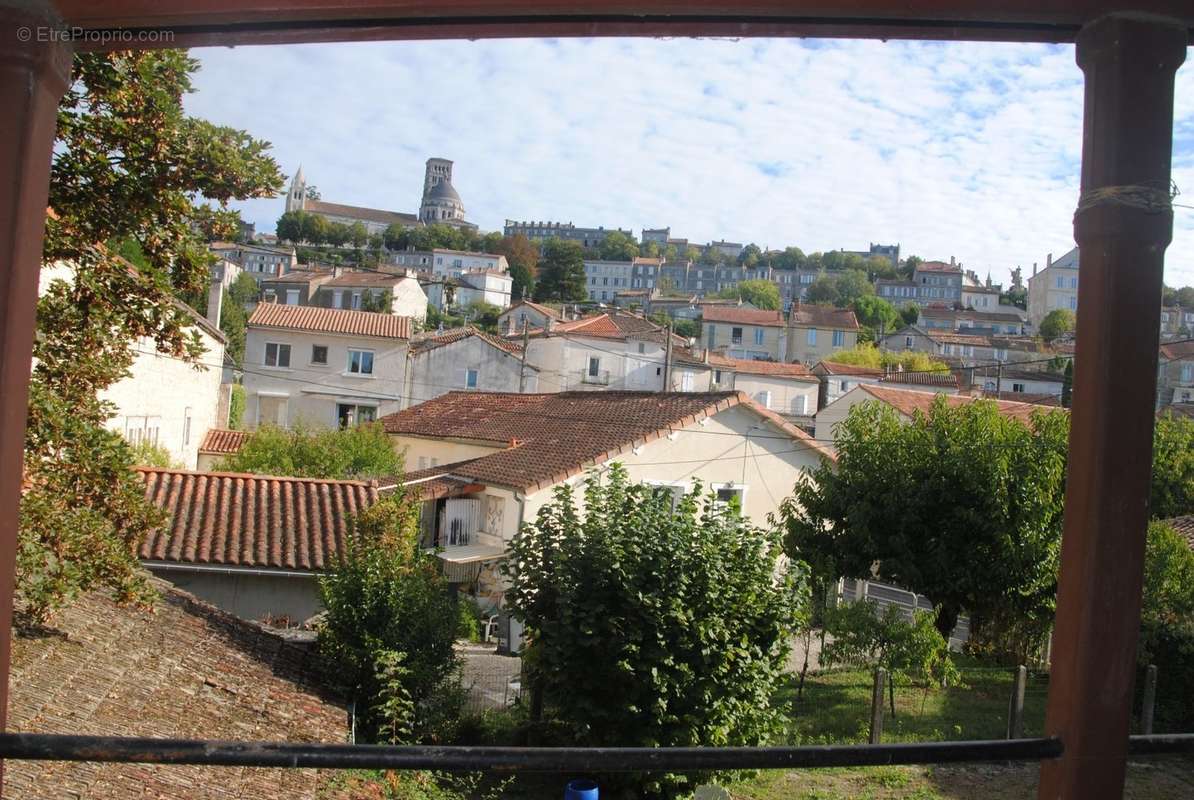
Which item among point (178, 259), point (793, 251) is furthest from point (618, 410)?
point (793, 251)

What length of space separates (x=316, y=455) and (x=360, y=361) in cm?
1312

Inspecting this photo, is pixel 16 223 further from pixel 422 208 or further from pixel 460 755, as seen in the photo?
pixel 422 208

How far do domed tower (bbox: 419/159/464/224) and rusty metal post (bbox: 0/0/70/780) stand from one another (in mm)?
139435

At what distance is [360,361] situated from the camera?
36281 millimetres

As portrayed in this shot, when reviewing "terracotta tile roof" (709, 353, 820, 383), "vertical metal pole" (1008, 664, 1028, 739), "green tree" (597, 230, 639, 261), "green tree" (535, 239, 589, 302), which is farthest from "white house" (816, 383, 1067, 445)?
"green tree" (597, 230, 639, 261)

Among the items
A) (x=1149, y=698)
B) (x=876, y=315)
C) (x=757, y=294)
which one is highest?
(x=757, y=294)

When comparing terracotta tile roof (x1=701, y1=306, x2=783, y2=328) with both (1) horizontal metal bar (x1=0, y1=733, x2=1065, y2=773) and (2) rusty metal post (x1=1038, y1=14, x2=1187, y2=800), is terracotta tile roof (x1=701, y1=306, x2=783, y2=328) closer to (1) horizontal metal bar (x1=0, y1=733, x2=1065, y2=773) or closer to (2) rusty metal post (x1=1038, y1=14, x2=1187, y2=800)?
(2) rusty metal post (x1=1038, y1=14, x2=1187, y2=800)

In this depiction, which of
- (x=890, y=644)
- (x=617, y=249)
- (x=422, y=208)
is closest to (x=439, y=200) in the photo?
(x=422, y=208)

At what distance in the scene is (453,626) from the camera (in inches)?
433

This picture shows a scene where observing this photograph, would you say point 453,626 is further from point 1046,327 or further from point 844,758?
point 1046,327

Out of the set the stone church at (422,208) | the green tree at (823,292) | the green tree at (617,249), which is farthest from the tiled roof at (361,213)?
the green tree at (823,292)

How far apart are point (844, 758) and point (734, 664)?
8.89 meters

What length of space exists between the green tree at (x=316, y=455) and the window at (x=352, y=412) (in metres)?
11.7

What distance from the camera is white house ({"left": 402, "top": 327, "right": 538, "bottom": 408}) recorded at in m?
36.6
